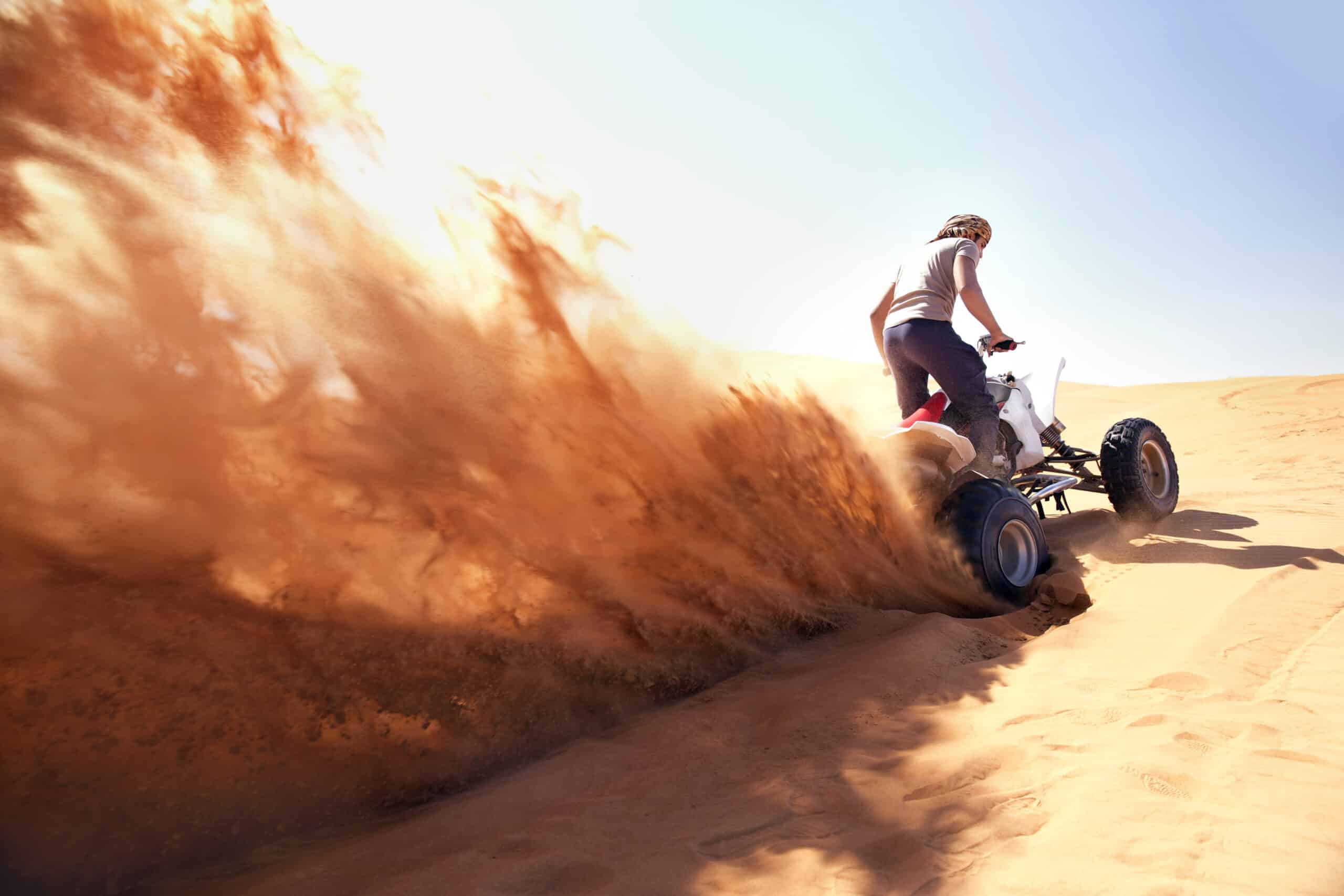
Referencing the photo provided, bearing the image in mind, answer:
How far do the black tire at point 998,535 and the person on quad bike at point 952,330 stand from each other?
399 millimetres

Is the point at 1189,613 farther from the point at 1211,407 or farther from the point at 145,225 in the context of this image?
the point at 1211,407

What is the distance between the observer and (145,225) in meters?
2.20

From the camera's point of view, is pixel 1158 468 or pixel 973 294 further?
pixel 1158 468

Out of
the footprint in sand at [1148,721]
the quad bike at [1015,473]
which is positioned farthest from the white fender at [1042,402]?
the footprint in sand at [1148,721]

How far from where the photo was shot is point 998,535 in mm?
3742

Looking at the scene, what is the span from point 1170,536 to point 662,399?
3731 millimetres

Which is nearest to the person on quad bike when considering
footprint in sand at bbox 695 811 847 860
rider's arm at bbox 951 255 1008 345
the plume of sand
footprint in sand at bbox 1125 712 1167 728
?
rider's arm at bbox 951 255 1008 345

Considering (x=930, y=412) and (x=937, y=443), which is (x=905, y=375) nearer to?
(x=930, y=412)

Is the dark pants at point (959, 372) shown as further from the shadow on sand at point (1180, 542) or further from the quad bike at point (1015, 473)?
the shadow on sand at point (1180, 542)

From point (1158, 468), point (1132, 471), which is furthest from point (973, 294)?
point (1158, 468)

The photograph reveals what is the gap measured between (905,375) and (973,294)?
24.5 inches

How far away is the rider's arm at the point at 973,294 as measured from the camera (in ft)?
13.8

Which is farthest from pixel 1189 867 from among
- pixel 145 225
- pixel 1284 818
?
pixel 145 225

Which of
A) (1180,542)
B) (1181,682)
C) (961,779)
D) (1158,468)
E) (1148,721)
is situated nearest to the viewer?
(961,779)
